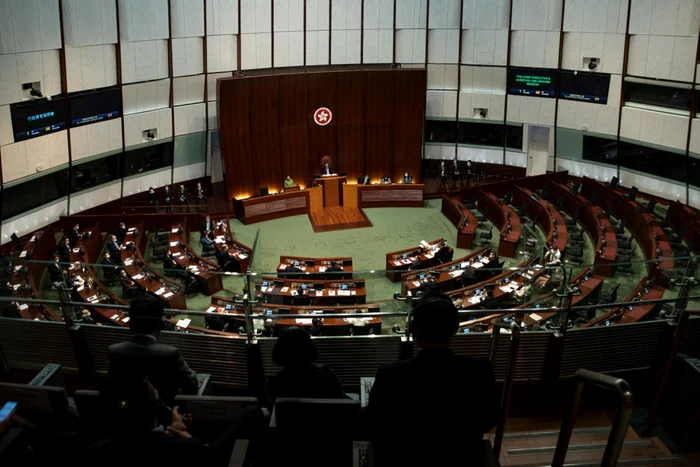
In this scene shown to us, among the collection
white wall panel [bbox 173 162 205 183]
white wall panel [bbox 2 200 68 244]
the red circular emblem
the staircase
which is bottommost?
white wall panel [bbox 2 200 68 244]

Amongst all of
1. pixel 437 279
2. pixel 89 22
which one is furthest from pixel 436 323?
pixel 89 22

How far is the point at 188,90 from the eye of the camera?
15969 millimetres

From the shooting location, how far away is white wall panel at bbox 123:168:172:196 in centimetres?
1562

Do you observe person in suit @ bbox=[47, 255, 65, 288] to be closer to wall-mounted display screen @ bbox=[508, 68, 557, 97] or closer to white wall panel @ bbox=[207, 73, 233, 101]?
white wall panel @ bbox=[207, 73, 233, 101]

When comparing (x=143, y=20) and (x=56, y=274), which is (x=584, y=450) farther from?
(x=143, y=20)

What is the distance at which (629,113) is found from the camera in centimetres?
1532

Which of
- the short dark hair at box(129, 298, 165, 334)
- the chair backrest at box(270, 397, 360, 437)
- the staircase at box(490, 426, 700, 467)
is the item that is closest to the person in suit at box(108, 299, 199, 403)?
the short dark hair at box(129, 298, 165, 334)

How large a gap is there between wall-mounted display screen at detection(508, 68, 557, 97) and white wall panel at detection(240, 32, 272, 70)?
6300 millimetres

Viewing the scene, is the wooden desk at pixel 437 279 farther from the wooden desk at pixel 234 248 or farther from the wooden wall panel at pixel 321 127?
the wooden wall panel at pixel 321 127

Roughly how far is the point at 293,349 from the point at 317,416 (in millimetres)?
338

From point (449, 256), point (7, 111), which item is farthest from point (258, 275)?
point (7, 111)

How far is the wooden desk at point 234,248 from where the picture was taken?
503 inches

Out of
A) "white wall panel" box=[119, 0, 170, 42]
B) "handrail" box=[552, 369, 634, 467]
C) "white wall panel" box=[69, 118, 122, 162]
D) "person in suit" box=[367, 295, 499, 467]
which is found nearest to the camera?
"handrail" box=[552, 369, 634, 467]

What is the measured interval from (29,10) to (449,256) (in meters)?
9.42
